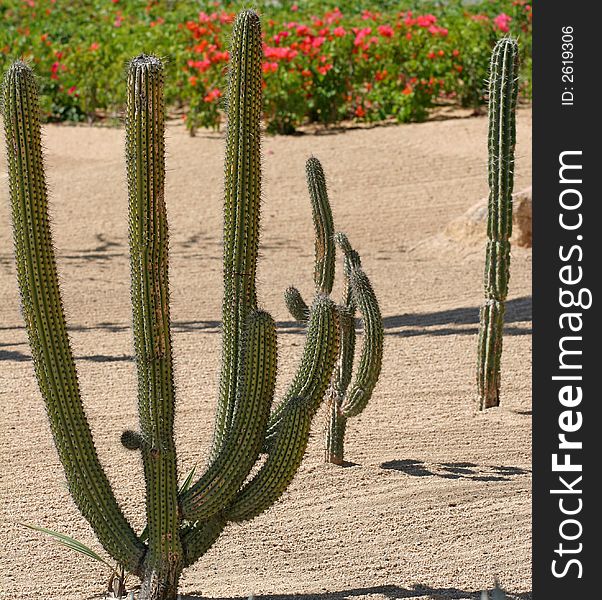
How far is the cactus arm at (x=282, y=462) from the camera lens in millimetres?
5238

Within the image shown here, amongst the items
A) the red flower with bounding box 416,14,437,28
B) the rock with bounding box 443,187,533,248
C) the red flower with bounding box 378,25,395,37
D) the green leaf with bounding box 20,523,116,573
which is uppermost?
the red flower with bounding box 416,14,437,28

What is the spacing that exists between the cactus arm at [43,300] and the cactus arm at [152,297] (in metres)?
0.21

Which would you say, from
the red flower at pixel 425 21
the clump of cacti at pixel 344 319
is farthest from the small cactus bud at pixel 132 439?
the red flower at pixel 425 21

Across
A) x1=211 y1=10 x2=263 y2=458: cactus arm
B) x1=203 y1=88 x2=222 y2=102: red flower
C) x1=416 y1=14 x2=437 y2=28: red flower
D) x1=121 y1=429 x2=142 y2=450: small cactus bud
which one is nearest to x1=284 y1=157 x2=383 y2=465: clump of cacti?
x1=211 y1=10 x2=263 y2=458: cactus arm

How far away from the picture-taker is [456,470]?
676cm

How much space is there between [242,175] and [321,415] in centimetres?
286

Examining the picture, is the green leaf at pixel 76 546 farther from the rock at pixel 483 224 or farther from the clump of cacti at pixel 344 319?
the rock at pixel 483 224

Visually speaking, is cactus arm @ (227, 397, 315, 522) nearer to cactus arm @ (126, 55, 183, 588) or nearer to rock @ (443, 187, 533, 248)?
cactus arm @ (126, 55, 183, 588)

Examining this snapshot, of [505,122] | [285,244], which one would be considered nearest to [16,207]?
[505,122]

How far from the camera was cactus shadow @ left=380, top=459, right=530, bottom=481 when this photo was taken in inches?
263

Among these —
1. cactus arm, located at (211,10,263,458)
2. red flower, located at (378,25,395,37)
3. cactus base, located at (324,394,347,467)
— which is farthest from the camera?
red flower, located at (378,25,395,37)

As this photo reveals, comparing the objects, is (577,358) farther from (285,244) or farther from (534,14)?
(285,244)

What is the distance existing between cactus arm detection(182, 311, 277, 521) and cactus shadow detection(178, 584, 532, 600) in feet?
1.29

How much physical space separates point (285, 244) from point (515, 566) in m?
6.19
